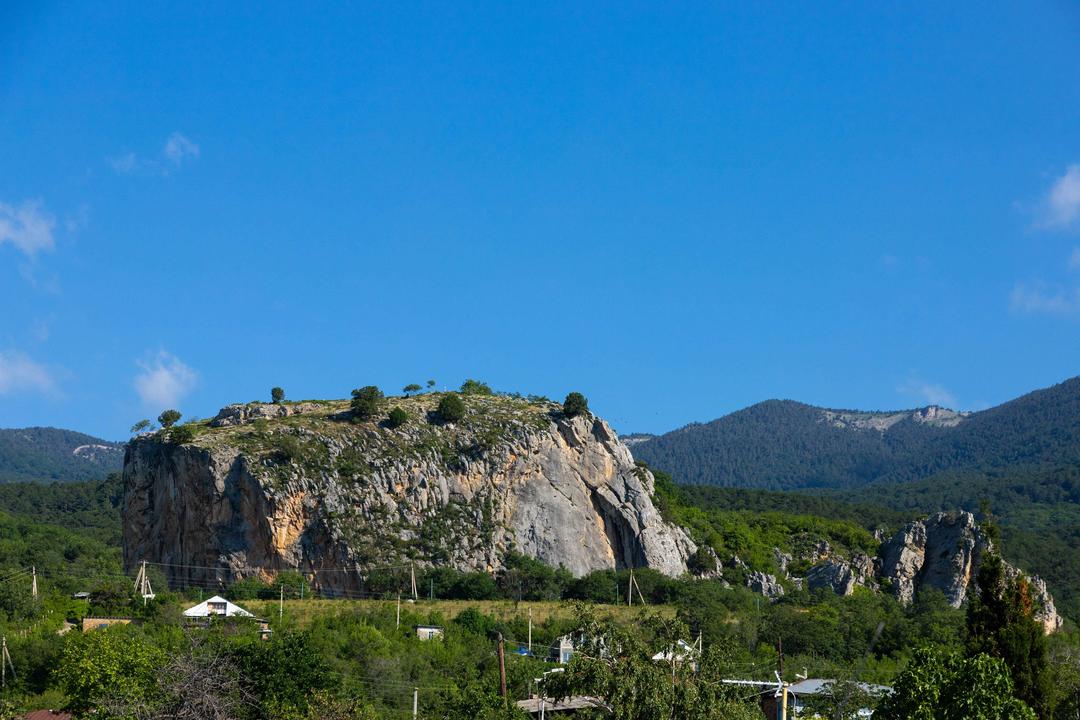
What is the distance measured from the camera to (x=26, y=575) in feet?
252

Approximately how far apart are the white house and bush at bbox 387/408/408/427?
20863 mm

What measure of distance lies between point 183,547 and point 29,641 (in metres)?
20.5

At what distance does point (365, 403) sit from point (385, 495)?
294 inches

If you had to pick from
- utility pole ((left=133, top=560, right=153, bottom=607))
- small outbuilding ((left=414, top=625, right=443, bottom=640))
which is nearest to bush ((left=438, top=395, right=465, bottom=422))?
small outbuilding ((left=414, top=625, right=443, bottom=640))

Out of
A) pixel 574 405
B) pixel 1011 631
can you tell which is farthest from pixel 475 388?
pixel 1011 631

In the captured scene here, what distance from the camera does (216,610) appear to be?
6400 cm

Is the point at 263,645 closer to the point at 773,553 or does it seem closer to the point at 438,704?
the point at 438,704

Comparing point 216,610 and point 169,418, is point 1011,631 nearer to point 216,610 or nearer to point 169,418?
point 216,610

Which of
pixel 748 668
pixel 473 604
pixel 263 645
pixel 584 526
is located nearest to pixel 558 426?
pixel 584 526

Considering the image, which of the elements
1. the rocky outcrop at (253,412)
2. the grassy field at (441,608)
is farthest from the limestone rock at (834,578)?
the rocky outcrop at (253,412)

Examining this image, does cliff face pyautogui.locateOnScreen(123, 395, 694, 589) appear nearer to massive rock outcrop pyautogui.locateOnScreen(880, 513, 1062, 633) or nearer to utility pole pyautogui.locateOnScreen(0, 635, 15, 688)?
massive rock outcrop pyautogui.locateOnScreen(880, 513, 1062, 633)

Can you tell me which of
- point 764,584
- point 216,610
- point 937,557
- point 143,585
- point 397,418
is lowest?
point 216,610

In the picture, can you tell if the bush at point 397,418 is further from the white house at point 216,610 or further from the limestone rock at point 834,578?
the limestone rock at point 834,578

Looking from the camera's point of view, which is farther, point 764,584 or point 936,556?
point 936,556
